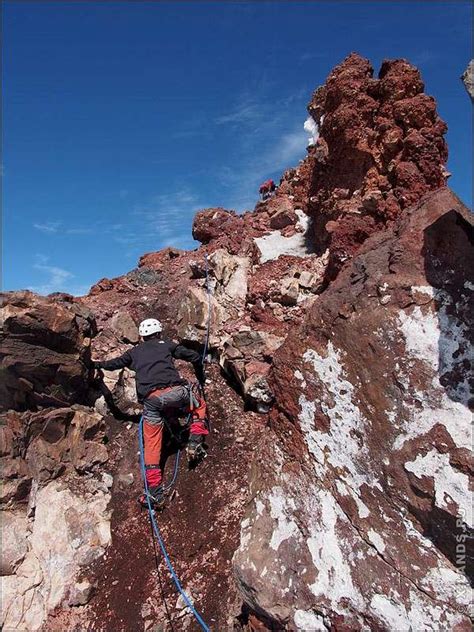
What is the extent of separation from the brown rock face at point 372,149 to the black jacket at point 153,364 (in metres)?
4.01

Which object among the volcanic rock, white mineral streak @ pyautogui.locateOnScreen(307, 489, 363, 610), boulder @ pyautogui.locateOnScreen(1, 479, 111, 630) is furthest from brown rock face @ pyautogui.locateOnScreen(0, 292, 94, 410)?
the volcanic rock

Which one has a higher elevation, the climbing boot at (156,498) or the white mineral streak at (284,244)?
the white mineral streak at (284,244)

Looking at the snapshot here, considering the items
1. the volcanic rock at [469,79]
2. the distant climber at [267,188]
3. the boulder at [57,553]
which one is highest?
the distant climber at [267,188]

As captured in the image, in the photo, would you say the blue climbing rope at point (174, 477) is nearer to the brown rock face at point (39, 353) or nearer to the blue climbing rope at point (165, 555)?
the blue climbing rope at point (165, 555)

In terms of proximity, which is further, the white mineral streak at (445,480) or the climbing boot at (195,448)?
the climbing boot at (195,448)

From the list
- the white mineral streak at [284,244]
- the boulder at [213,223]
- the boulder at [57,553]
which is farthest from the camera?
the boulder at [213,223]

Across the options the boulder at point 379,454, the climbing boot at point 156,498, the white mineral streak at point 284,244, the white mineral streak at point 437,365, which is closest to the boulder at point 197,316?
the white mineral streak at point 284,244

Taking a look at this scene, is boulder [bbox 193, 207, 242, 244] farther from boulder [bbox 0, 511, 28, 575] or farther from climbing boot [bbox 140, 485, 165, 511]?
boulder [bbox 0, 511, 28, 575]

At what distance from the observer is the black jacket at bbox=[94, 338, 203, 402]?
7730mm

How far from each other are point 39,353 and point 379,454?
6519mm

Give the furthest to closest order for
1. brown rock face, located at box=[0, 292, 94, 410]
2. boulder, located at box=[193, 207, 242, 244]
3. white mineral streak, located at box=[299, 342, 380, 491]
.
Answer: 1. boulder, located at box=[193, 207, 242, 244]
2. brown rock face, located at box=[0, 292, 94, 410]
3. white mineral streak, located at box=[299, 342, 380, 491]

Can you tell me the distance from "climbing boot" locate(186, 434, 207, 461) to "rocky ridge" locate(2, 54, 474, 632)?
0.24m

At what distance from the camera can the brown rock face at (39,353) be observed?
24.1 feet

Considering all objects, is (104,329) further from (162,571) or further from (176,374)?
(162,571)
